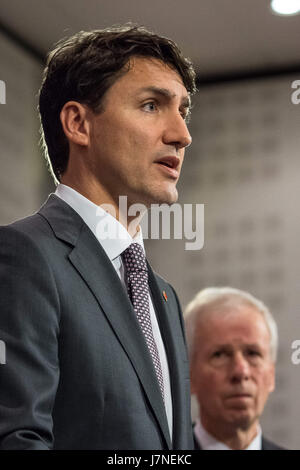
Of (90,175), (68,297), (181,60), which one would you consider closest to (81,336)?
(68,297)

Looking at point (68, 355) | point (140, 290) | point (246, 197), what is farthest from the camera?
point (246, 197)

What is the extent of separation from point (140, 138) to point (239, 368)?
900 mm

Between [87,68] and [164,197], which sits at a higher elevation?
[87,68]

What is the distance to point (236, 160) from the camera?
2.32 m

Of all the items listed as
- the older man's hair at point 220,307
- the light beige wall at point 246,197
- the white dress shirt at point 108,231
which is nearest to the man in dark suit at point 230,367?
the older man's hair at point 220,307

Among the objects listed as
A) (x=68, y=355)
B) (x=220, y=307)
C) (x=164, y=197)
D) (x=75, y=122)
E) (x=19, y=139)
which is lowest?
(x=68, y=355)

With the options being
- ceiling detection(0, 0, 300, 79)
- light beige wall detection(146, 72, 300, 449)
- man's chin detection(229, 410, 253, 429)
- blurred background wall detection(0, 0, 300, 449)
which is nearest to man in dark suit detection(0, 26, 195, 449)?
man's chin detection(229, 410, 253, 429)

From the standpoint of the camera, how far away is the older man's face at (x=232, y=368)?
5.45 ft

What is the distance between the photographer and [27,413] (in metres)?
0.70

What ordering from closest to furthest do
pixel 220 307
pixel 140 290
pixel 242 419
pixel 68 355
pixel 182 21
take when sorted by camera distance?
1. pixel 68 355
2. pixel 140 290
3. pixel 242 419
4. pixel 220 307
5. pixel 182 21

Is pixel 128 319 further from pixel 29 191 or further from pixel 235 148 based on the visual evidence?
pixel 235 148

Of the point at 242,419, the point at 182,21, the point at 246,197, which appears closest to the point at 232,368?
the point at 242,419

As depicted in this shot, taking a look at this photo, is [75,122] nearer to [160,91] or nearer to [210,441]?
[160,91]

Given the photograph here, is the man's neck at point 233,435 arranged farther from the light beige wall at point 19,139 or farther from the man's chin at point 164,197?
the man's chin at point 164,197
